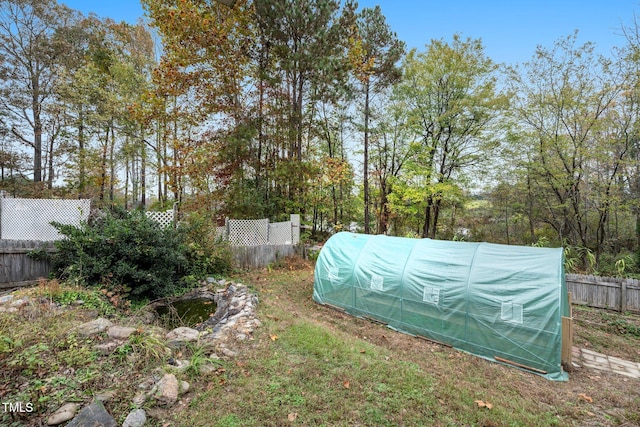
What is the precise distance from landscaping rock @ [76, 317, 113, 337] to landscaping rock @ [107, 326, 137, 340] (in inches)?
3.8

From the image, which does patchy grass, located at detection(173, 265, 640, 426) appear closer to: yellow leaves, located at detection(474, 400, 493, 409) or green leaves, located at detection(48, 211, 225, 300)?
yellow leaves, located at detection(474, 400, 493, 409)

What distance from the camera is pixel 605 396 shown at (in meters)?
3.35

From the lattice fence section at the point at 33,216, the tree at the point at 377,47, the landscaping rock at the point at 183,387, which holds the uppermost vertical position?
the tree at the point at 377,47

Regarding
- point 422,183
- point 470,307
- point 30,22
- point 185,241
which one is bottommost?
point 470,307

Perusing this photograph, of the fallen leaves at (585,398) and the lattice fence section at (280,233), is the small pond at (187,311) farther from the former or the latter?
the fallen leaves at (585,398)

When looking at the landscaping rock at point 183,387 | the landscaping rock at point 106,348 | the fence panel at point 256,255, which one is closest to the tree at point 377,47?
the fence panel at point 256,255

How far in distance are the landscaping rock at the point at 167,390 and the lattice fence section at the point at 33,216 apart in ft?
19.3

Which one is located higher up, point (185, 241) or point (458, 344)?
point (185, 241)

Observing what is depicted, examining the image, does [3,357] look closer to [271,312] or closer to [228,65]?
[271,312]

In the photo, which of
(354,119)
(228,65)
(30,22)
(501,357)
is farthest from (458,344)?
(30,22)

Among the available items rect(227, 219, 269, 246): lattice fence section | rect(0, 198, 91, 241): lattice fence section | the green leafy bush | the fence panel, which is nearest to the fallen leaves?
the green leafy bush

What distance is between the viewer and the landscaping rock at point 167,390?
251 cm

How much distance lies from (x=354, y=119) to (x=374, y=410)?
44.2ft

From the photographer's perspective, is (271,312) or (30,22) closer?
(271,312)
